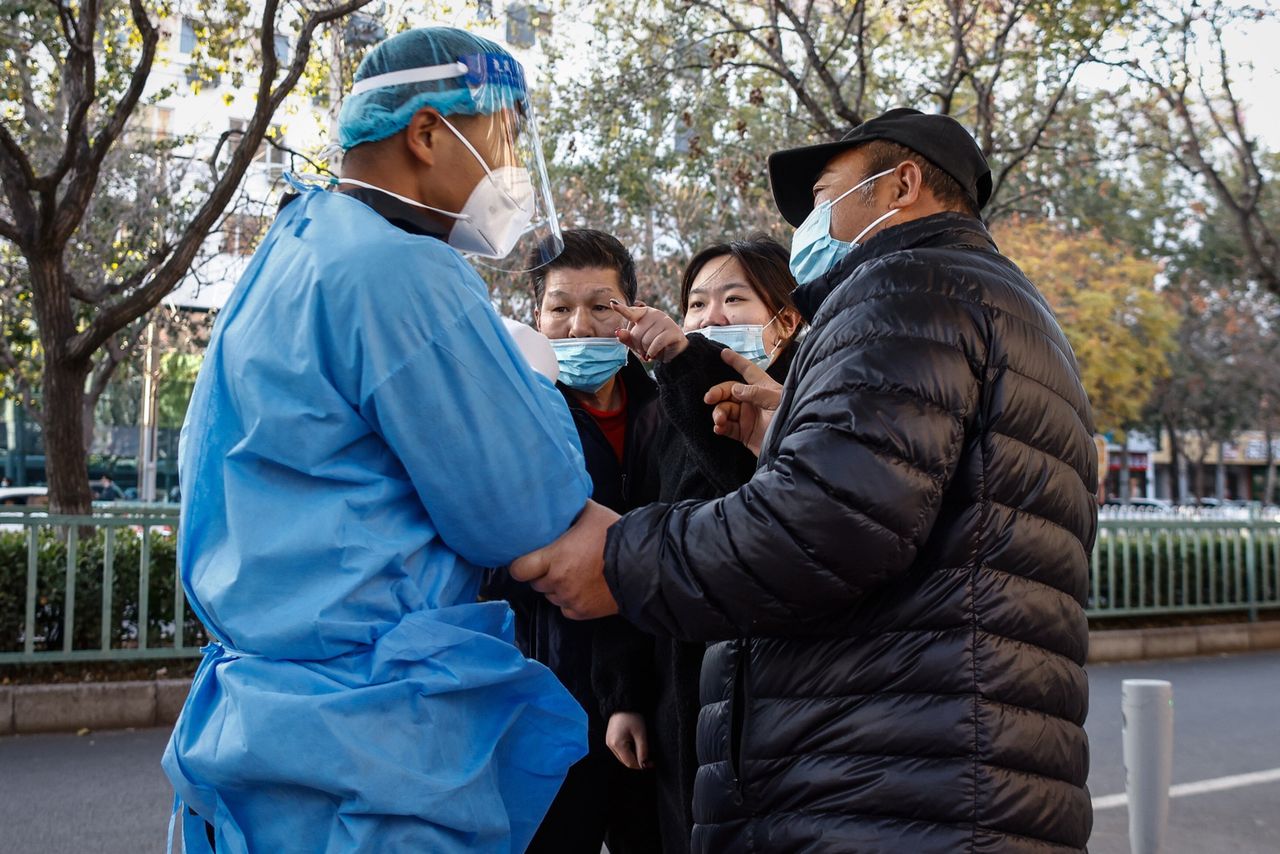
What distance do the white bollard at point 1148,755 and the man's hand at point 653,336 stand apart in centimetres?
275

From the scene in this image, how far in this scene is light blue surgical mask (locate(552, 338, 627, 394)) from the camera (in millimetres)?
3301

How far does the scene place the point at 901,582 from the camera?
1791 millimetres

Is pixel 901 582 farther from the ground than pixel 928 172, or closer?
closer

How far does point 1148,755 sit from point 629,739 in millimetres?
2533

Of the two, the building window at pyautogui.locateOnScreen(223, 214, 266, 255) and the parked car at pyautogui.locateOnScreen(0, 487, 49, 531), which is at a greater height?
the building window at pyautogui.locateOnScreen(223, 214, 266, 255)

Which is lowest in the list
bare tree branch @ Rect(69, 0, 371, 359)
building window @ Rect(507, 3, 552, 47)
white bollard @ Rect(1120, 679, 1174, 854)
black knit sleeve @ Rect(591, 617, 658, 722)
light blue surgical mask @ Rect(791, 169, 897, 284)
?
white bollard @ Rect(1120, 679, 1174, 854)

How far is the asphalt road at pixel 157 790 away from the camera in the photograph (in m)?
5.35

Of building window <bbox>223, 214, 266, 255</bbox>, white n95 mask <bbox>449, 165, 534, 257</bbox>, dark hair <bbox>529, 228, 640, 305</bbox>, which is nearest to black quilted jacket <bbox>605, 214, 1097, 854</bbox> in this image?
white n95 mask <bbox>449, 165, 534, 257</bbox>

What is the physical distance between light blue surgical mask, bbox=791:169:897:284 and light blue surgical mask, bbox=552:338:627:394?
751 mm

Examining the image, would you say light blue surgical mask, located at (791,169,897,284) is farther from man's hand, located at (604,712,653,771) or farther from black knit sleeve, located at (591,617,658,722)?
man's hand, located at (604,712,653,771)

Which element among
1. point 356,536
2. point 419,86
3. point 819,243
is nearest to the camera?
point 356,536

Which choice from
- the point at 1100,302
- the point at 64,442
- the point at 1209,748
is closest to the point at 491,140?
the point at 1209,748

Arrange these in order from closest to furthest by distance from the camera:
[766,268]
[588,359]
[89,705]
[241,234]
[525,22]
A: 1. [588,359]
2. [766,268]
3. [89,705]
4. [525,22]
5. [241,234]

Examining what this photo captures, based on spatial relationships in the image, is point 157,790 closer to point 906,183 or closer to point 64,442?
point 64,442
